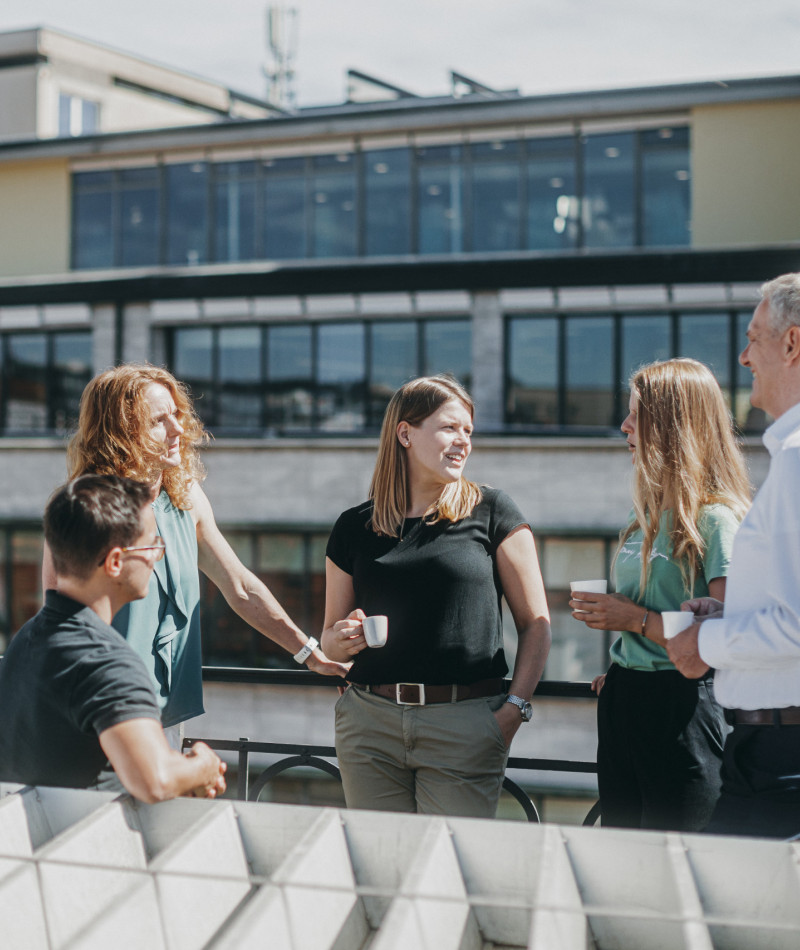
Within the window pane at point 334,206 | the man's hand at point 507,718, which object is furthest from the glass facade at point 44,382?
the man's hand at point 507,718

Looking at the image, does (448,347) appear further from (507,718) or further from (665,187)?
(507,718)

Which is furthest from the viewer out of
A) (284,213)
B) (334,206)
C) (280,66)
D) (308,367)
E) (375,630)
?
(280,66)

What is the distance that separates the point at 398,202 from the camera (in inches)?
712

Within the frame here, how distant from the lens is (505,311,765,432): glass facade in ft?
55.4

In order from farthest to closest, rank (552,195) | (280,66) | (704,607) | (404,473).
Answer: (280,66), (552,195), (404,473), (704,607)

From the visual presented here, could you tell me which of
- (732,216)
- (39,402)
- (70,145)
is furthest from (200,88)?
(732,216)

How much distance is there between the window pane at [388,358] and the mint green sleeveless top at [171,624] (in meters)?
15.0

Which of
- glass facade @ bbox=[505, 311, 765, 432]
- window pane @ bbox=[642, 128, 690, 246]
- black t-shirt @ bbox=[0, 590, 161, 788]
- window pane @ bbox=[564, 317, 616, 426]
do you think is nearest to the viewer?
black t-shirt @ bbox=[0, 590, 161, 788]

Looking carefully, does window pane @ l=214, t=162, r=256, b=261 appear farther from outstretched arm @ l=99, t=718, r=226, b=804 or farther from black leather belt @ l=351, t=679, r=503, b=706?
outstretched arm @ l=99, t=718, r=226, b=804

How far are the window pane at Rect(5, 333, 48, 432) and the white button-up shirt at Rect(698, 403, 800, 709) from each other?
62.6 feet

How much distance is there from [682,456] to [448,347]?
50.0 ft

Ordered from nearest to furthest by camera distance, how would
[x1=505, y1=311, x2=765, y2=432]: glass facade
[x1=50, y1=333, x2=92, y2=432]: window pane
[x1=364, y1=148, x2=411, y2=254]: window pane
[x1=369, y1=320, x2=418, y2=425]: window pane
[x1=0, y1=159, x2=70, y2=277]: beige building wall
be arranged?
1. [x1=505, y1=311, x2=765, y2=432]: glass facade
2. [x1=364, y1=148, x2=411, y2=254]: window pane
3. [x1=369, y1=320, x2=418, y2=425]: window pane
4. [x1=50, y1=333, x2=92, y2=432]: window pane
5. [x1=0, y1=159, x2=70, y2=277]: beige building wall

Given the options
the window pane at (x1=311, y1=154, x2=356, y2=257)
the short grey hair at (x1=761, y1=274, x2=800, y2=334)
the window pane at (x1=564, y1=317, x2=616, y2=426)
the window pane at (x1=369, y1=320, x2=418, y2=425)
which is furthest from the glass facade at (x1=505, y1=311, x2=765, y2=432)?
the short grey hair at (x1=761, y1=274, x2=800, y2=334)

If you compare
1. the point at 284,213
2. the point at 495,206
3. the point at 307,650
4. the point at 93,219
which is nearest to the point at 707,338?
the point at 495,206
